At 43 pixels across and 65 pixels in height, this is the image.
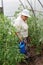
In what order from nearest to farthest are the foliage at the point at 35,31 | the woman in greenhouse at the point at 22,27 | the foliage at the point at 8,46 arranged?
the foliage at the point at 8,46 < the woman in greenhouse at the point at 22,27 < the foliage at the point at 35,31

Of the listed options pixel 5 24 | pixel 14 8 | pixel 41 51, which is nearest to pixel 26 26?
pixel 41 51

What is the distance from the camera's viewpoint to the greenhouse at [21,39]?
318 centimetres

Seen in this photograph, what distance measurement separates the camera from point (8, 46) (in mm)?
3156

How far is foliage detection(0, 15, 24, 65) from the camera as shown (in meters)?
3.15

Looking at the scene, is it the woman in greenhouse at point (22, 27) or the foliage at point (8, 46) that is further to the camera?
the woman in greenhouse at point (22, 27)

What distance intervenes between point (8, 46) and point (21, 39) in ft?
2.40

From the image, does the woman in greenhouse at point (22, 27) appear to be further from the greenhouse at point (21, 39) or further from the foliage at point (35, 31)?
the foliage at point (35, 31)

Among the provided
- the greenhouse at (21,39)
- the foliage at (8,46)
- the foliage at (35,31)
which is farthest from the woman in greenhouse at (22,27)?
the foliage at (8,46)

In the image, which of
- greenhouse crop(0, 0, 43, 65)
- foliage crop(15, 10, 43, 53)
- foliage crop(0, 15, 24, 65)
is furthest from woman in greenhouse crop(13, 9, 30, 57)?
foliage crop(0, 15, 24, 65)

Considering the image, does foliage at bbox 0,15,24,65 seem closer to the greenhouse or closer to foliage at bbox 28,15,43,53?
the greenhouse

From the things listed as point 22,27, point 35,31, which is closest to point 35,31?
point 35,31

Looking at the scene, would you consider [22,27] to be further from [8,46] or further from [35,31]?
[8,46]

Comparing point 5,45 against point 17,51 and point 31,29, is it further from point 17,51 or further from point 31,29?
point 31,29

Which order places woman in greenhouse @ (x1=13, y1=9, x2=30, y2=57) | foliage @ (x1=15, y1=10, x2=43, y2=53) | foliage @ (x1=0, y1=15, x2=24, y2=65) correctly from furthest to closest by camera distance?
1. foliage @ (x1=15, y1=10, x2=43, y2=53)
2. woman in greenhouse @ (x1=13, y1=9, x2=30, y2=57)
3. foliage @ (x1=0, y1=15, x2=24, y2=65)
